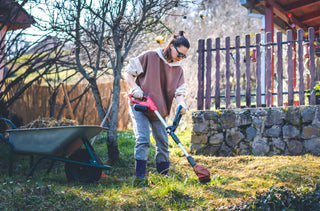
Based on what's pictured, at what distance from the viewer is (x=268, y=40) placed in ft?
17.0

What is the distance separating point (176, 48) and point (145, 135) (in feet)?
3.04

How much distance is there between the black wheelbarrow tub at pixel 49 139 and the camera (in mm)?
3471

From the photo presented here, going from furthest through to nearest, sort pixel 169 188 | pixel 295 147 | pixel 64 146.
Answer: pixel 295 147
pixel 64 146
pixel 169 188

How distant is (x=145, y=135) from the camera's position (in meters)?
3.22

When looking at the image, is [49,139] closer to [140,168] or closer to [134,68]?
[140,168]

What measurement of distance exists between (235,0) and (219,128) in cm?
1291

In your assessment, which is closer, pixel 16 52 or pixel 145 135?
pixel 145 135

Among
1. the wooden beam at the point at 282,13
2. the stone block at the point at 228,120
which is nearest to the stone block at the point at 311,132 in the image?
the stone block at the point at 228,120

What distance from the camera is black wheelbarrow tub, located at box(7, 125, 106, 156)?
11.4ft

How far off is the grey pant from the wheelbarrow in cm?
50

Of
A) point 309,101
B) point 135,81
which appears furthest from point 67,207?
point 309,101

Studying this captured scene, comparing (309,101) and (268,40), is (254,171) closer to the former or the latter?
(309,101)

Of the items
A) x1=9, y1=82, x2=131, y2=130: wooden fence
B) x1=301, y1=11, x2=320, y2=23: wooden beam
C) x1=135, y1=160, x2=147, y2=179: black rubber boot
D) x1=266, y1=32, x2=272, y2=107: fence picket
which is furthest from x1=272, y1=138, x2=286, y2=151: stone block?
x1=301, y1=11, x2=320, y2=23: wooden beam

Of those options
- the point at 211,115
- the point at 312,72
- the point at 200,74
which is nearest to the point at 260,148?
the point at 211,115
